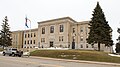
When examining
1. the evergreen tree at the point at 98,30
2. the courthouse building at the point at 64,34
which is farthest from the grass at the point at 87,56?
the courthouse building at the point at 64,34

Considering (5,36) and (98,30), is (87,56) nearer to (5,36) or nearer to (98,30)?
(98,30)

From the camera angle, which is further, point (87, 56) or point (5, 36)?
point (5, 36)

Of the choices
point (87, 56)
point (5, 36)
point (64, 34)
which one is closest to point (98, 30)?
point (87, 56)

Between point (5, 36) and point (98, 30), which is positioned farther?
point (5, 36)

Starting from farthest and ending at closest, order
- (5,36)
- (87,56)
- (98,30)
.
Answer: (5,36) < (98,30) < (87,56)

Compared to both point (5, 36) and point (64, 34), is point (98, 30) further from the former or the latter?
point (5, 36)

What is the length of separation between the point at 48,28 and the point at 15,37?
28.9 meters

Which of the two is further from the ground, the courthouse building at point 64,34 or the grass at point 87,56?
the courthouse building at point 64,34

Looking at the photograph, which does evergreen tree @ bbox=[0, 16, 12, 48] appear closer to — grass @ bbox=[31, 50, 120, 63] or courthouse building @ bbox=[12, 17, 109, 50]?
courthouse building @ bbox=[12, 17, 109, 50]

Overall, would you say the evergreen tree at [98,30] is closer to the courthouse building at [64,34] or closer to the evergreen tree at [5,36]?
the courthouse building at [64,34]

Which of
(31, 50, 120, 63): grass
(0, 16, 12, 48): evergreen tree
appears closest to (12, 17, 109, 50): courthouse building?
(0, 16, 12, 48): evergreen tree

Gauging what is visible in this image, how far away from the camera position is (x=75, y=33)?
76.3 meters

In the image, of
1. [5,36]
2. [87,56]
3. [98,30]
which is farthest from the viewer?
[5,36]

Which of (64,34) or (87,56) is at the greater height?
(64,34)
